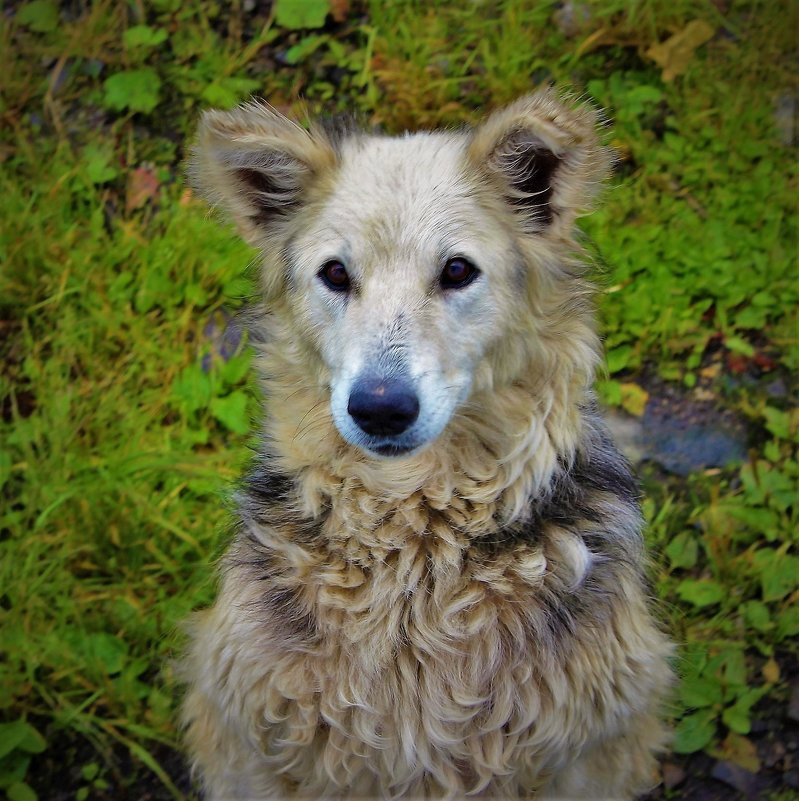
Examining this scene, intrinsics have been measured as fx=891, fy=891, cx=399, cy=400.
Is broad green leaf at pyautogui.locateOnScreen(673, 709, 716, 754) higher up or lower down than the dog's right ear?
lower down

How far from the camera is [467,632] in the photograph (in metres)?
2.31

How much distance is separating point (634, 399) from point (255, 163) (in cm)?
202

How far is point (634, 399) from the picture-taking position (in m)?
3.74

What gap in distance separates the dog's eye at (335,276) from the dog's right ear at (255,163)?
271mm

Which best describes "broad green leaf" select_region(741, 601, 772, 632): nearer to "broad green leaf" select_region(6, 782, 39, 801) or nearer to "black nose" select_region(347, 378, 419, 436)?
"black nose" select_region(347, 378, 419, 436)

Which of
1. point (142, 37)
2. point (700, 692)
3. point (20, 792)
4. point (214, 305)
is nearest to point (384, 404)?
point (700, 692)

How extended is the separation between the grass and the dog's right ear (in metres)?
0.93

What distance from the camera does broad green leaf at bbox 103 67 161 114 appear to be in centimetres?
444

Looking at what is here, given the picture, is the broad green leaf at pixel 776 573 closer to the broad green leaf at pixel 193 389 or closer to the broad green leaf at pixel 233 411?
the broad green leaf at pixel 233 411

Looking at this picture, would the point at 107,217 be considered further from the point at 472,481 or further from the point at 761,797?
the point at 761,797

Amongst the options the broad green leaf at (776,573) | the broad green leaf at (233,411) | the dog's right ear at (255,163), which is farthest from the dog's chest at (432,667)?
the broad green leaf at (233,411)

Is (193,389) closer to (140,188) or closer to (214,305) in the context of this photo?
(214,305)

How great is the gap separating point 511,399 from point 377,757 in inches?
40.1

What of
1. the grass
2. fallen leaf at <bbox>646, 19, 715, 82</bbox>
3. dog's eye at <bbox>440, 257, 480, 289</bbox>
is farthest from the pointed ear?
fallen leaf at <bbox>646, 19, 715, 82</bbox>
